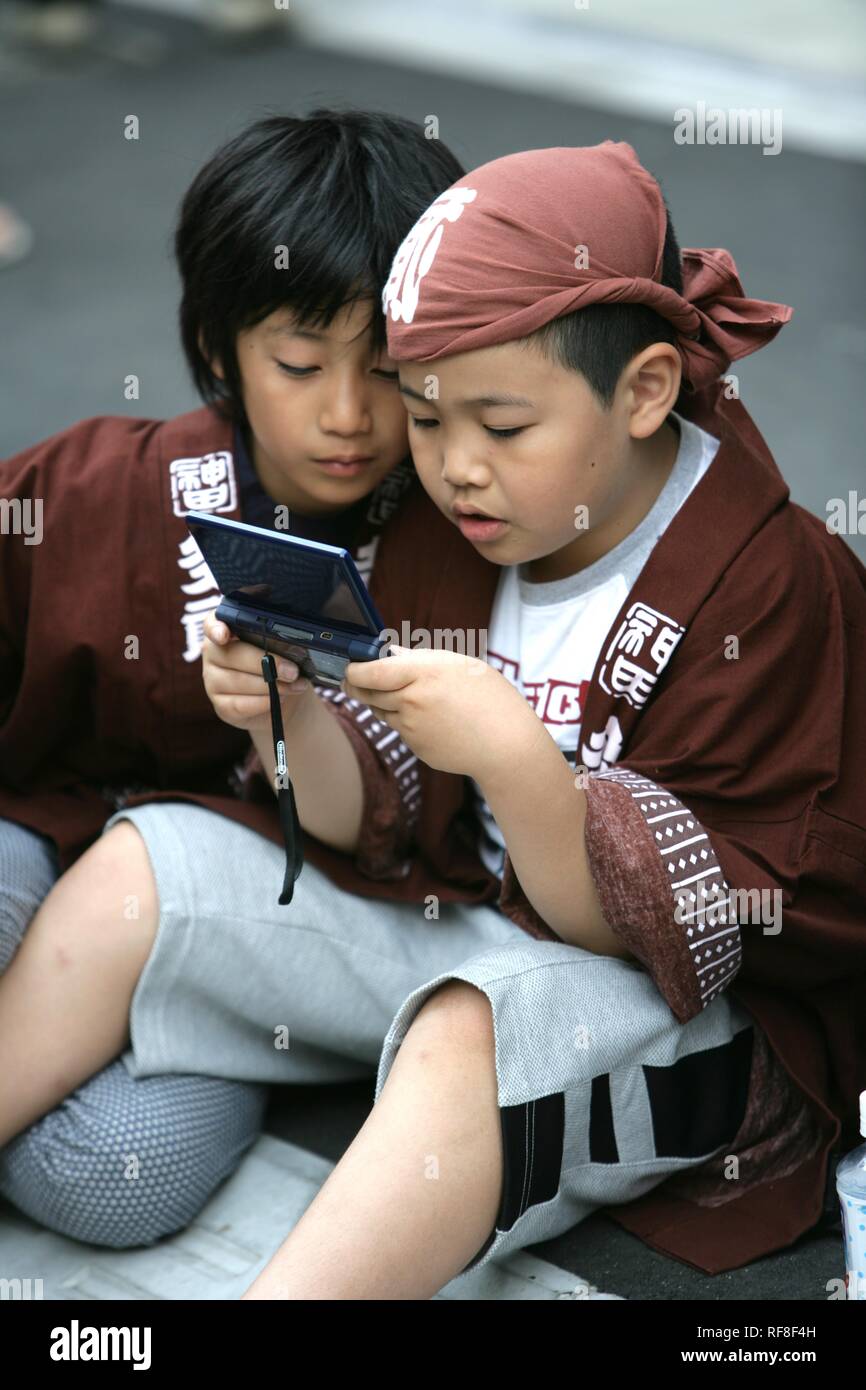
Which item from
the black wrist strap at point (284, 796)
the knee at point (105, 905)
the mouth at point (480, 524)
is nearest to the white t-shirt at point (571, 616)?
the mouth at point (480, 524)

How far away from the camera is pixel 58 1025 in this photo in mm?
1524

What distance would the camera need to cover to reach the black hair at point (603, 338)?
4.37 feet

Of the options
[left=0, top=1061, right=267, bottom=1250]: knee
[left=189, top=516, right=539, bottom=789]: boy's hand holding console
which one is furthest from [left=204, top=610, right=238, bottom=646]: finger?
[left=0, top=1061, right=267, bottom=1250]: knee

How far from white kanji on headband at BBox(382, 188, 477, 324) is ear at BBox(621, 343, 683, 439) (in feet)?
0.60

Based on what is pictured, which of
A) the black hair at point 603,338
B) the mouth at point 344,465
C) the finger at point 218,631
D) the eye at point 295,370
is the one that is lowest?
the finger at point 218,631

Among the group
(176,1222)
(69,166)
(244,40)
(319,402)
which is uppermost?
(244,40)

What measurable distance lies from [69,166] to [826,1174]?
3595mm

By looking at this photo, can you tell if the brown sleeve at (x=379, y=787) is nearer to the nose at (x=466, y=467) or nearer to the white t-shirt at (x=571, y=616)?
the white t-shirt at (x=571, y=616)

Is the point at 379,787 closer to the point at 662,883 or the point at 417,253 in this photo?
the point at 662,883

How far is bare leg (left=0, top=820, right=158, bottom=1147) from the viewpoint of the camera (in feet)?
4.96

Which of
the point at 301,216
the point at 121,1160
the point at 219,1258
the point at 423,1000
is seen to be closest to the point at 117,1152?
the point at 121,1160

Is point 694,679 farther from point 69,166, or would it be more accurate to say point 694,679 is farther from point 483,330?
point 69,166

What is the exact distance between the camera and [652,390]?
4.61ft
